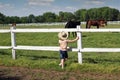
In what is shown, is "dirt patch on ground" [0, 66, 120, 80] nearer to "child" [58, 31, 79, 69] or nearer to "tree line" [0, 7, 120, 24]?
"child" [58, 31, 79, 69]

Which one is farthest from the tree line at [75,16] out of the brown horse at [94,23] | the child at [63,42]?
the child at [63,42]

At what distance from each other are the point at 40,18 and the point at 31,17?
5.15 m

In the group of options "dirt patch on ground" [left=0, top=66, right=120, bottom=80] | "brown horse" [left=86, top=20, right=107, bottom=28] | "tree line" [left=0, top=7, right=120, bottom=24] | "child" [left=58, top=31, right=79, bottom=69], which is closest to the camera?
"dirt patch on ground" [left=0, top=66, right=120, bottom=80]

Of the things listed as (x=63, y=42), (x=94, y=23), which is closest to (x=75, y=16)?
(x=94, y=23)

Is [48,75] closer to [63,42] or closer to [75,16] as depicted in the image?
[63,42]

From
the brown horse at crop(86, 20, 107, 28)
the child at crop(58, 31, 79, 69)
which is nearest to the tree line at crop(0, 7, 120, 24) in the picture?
the brown horse at crop(86, 20, 107, 28)

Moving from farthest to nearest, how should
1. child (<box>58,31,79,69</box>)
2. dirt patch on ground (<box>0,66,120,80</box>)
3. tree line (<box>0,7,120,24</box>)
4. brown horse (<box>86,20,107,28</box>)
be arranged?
tree line (<box>0,7,120,24</box>), brown horse (<box>86,20,107,28</box>), child (<box>58,31,79,69</box>), dirt patch on ground (<box>0,66,120,80</box>)

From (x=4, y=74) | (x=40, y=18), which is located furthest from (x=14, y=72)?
(x=40, y=18)

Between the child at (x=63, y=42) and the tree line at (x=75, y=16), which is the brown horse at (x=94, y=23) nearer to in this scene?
the child at (x=63, y=42)

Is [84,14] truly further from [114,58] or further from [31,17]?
[114,58]

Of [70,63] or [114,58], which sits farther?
[114,58]

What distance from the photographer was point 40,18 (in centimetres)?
16788

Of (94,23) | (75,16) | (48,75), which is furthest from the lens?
(75,16)

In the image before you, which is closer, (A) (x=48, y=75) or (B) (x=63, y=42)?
(A) (x=48, y=75)
